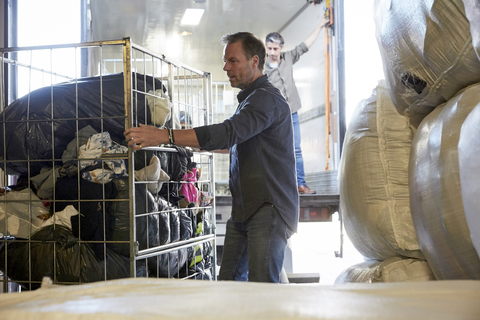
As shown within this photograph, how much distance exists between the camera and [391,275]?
1779mm

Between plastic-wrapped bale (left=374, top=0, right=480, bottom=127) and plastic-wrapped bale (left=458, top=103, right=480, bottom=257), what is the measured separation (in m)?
0.57

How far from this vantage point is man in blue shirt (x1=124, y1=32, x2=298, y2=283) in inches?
73.0

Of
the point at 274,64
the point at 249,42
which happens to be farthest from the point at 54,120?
the point at 274,64

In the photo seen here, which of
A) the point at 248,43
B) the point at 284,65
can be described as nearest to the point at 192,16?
the point at 284,65

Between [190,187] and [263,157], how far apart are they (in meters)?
0.66

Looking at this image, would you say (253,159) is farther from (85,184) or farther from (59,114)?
(59,114)

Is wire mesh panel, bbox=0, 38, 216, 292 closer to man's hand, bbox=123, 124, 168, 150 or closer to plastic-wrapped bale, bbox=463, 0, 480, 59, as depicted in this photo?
man's hand, bbox=123, 124, 168, 150

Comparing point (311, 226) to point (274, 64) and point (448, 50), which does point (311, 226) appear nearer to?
point (274, 64)

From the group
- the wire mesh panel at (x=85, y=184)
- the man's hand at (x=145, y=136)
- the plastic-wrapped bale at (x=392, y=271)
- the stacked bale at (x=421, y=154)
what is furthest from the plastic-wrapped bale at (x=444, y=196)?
the wire mesh panel at (x=85, y=184)

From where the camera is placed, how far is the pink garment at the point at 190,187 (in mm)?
2493

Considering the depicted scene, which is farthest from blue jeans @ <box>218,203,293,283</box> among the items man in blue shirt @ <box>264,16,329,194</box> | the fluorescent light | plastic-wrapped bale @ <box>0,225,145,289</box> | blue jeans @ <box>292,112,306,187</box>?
the fluorescent light

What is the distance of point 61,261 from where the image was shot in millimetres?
1997

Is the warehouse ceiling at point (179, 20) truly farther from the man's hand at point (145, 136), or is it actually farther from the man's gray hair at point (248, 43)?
the man's hand at point (145, 136)

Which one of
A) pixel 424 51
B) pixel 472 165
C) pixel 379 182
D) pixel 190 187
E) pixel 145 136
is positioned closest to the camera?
pixel 472 165
